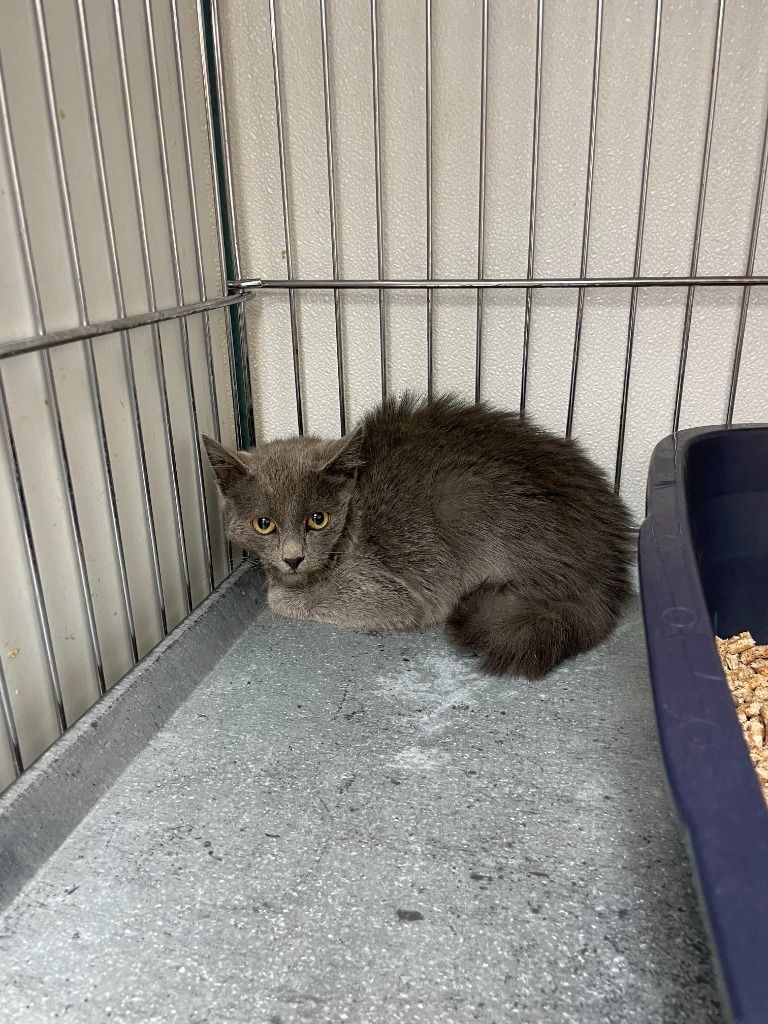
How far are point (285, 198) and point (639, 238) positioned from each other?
2.00 feet

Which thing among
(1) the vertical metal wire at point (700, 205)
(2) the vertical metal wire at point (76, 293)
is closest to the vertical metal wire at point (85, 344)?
(2) the vertical metal wire at point (76, 293)

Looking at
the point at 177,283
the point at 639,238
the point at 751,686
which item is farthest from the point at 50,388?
the point at 751,686

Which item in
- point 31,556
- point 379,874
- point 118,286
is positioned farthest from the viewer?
point 118,286

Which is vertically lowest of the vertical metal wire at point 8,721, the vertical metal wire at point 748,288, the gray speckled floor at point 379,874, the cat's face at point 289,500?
the gray speckled floor at point 379,874

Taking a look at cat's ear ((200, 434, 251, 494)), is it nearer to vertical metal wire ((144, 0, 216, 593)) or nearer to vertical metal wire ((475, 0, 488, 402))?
vertical metal wire ((144, 0, 216, 593))

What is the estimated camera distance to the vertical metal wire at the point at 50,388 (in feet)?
2.74

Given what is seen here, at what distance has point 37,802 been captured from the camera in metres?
0.81

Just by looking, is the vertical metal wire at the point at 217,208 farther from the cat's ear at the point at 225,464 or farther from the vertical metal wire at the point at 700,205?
the vertical metal wire at the point at 700,205

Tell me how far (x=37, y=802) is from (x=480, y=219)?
1.07 meters

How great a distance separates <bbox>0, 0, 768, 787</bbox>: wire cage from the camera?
939 millimetres

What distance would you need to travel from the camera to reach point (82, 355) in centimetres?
97

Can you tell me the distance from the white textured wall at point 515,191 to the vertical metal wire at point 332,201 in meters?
0.02

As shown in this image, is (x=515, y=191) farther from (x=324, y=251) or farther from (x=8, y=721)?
(x=8, y=721)

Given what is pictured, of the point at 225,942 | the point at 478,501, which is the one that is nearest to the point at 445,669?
the point at 478,501
